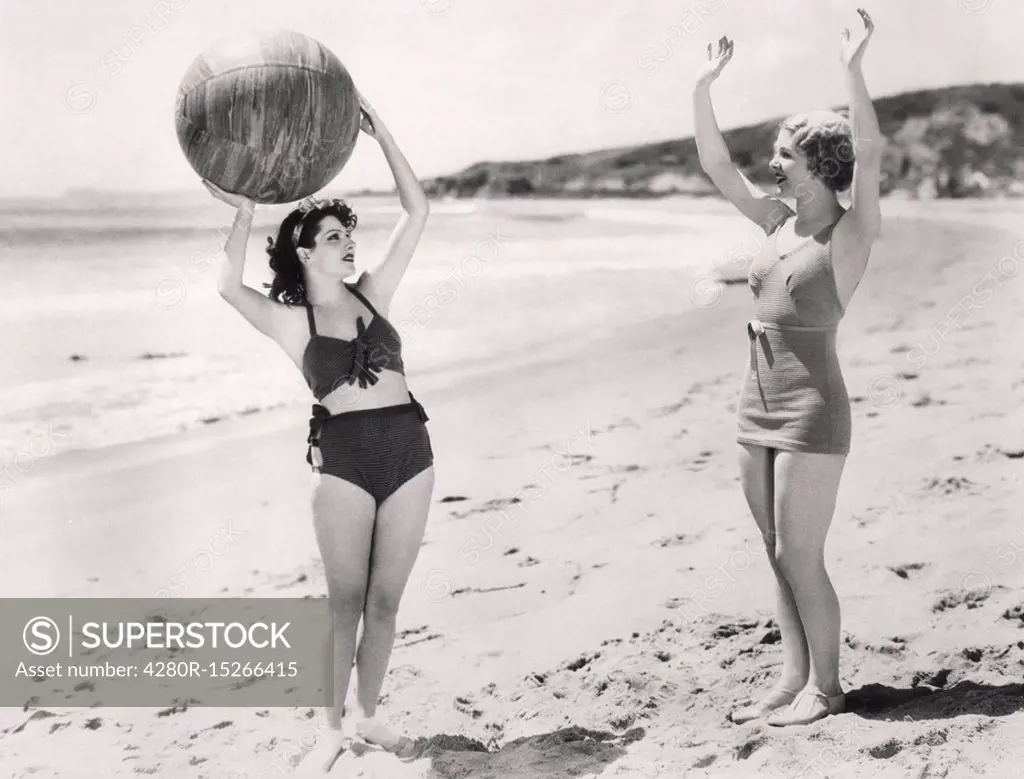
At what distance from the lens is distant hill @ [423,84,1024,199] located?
5434mm

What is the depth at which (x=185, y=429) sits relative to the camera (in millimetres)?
5934

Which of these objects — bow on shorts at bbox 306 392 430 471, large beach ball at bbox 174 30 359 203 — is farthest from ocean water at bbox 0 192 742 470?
bow on shorts at bbox 306 392 430 471

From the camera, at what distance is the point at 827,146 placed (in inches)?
119

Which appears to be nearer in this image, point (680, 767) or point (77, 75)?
point (680, 767)

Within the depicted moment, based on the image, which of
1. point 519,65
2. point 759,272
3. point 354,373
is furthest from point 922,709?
point 519,65

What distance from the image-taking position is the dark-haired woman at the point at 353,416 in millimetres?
3018

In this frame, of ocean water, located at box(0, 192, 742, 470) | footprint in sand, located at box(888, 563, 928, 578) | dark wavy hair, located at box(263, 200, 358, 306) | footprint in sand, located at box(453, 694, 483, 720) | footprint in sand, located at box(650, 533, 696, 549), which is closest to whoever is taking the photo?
dark wavy hair, located at box(263, 200, 358, 306)

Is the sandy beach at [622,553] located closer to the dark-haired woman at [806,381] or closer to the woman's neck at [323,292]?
the dark-haired woman at [806,381]

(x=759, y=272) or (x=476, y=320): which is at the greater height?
(x=759, y=272)

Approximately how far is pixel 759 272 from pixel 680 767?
138cm

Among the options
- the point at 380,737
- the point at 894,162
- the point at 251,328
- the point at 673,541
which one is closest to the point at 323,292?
the point at 380,737

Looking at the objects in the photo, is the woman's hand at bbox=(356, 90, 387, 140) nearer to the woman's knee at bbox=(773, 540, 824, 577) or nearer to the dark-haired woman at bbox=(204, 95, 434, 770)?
the dark-haired woman at bbox=(204, 95, 434, 770)

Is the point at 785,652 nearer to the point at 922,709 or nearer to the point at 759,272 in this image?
the point at 922,709

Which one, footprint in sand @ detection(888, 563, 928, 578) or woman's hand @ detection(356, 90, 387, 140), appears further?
footprint in sand @ detection(888, 563, 928, 578)
